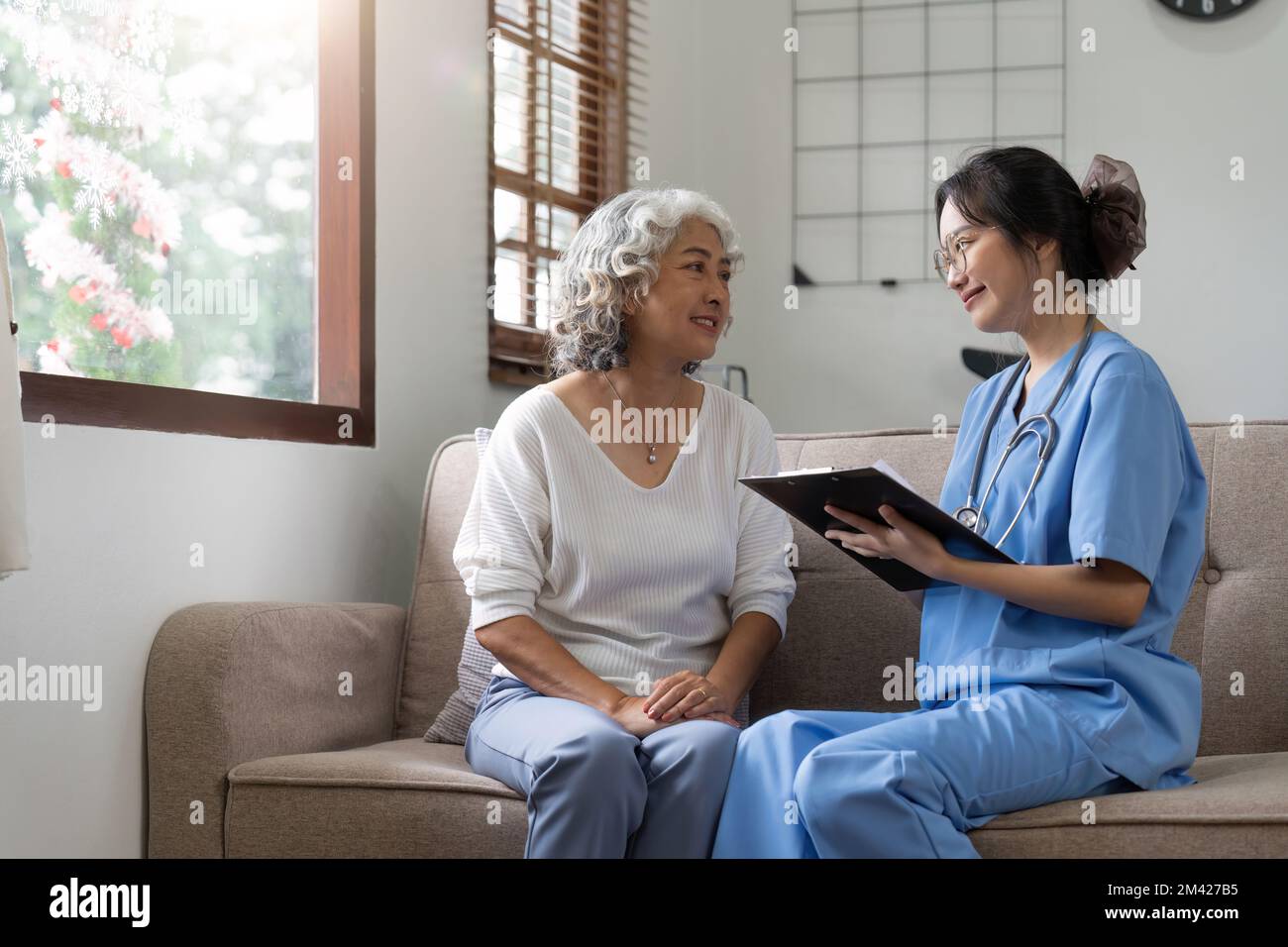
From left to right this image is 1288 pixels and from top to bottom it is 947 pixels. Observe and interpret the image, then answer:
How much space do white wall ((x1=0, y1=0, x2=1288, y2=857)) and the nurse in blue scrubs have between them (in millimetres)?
919

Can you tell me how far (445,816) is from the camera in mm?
1753

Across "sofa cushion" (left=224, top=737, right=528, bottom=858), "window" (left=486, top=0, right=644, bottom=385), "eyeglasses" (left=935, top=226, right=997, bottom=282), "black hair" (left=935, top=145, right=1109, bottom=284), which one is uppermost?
"window" (left=486, top=0, right=644, bottom=385)

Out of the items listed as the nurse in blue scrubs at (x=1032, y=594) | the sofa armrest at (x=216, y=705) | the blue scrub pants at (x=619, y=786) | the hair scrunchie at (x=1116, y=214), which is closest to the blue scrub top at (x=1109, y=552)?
the nurse in blue scrubs at (x=1032, y=594)

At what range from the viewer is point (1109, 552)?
1.54m

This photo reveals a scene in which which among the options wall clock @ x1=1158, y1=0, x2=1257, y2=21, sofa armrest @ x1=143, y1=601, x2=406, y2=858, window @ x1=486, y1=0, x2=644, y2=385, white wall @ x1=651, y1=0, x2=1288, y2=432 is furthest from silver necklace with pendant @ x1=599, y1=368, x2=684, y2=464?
wall clock @ x1=1158, y1=0, x2=1257, y2=21

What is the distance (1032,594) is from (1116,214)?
529 mm

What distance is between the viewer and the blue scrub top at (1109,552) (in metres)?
1.57

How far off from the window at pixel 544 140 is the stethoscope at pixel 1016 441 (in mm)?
1254

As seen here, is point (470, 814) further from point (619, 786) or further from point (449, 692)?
point (449, 692)

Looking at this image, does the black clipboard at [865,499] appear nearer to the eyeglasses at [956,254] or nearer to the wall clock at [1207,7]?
the eyeglasses at [956,254]

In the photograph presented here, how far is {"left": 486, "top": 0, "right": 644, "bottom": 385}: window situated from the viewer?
10.1 ft

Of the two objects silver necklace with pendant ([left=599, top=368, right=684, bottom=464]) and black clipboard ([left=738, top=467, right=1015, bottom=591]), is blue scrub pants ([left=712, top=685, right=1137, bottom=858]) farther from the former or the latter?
silver necklace with pendant ([left=599, top=368, right=684, bottom=464])
